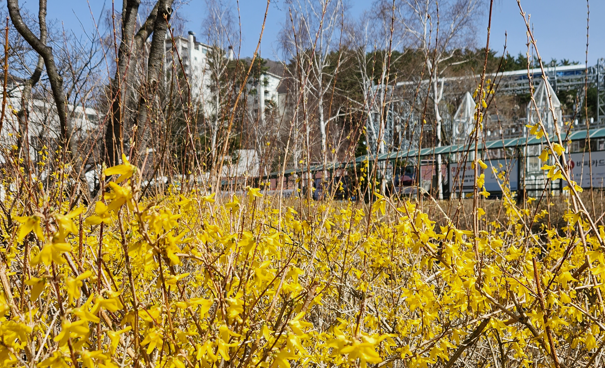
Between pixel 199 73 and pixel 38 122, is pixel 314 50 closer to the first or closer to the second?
pixel 38 122

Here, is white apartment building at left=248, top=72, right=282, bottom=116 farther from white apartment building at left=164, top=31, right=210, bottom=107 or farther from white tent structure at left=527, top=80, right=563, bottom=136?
white tent structure at left=527, top=80, right=563, bottom=136

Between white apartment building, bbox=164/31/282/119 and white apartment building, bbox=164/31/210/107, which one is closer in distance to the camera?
white apartment building, bbox=164/31/210/107

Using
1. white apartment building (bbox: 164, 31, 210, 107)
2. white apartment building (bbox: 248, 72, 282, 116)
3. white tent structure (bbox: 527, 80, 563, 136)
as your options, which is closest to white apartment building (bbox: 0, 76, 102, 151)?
white apartment building (bbox: 164, 31, 210, 107)

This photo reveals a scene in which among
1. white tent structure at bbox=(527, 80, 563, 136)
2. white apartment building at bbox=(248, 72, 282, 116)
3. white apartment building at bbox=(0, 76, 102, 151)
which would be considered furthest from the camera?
white apartment building at bbox=(248, 72, 282, 116)

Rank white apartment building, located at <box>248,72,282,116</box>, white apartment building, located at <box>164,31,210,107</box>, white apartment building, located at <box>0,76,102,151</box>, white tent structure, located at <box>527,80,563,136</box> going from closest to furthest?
white tent structure, located at <box>527,80,563,136</box>
white apartment building, located at <box>164,31,210,107</box>
white apartment building, located at <box>0,76,102,151</box>
white apartment building, located at <box>248,72,282,116</box>

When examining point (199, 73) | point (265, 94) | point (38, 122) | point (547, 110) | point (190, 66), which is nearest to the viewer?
point (38, 122)

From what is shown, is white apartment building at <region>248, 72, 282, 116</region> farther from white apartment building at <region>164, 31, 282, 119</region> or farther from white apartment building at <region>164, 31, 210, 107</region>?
white apartment building at <region>164, 31, 210, 107</region>

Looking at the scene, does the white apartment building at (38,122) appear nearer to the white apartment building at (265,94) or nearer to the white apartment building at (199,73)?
the white apartment building at (199,73)

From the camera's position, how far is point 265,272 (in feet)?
3.48

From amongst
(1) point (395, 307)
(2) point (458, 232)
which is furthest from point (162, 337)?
(1) point (395, 307)

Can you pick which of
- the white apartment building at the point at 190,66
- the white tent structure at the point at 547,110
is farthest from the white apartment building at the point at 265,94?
the white tent structure at the point at 547,110

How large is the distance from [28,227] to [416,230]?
102 cm

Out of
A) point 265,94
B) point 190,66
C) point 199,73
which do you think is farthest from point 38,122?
point 265,94

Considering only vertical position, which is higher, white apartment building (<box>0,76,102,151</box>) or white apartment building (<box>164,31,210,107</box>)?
white apartment building (<box>164,31,210,107</box>)
